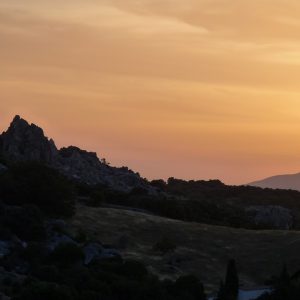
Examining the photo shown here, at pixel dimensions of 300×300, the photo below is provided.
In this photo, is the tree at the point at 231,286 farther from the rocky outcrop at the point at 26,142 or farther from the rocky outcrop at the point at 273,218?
the rocky outcrop at the point at 26,142

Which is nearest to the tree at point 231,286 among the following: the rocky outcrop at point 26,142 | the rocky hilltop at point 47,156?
the rocky hilltop at point 47,156

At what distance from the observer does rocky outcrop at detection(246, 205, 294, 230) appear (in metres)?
128

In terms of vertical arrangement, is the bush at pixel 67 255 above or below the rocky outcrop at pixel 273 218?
below

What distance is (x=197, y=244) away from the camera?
91.8m

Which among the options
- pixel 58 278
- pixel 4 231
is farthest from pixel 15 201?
pixel 58 278

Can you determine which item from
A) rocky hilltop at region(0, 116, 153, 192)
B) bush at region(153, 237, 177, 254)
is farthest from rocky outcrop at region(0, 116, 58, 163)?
bush at region(153, 237, 177, 254)

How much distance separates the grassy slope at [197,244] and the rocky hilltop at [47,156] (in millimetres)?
37231

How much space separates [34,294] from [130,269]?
19192 millimetres

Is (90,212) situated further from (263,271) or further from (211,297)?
(211,297)

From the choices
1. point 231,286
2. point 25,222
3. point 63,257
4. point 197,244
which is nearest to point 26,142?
point 197,244

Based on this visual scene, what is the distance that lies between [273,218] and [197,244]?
43421 mm

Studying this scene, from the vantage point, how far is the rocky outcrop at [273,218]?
128500mm

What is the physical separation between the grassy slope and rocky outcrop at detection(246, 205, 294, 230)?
27941 millimetres

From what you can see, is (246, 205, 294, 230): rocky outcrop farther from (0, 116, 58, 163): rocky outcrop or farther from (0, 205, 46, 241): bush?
(0, 205, 46, 241): bush
